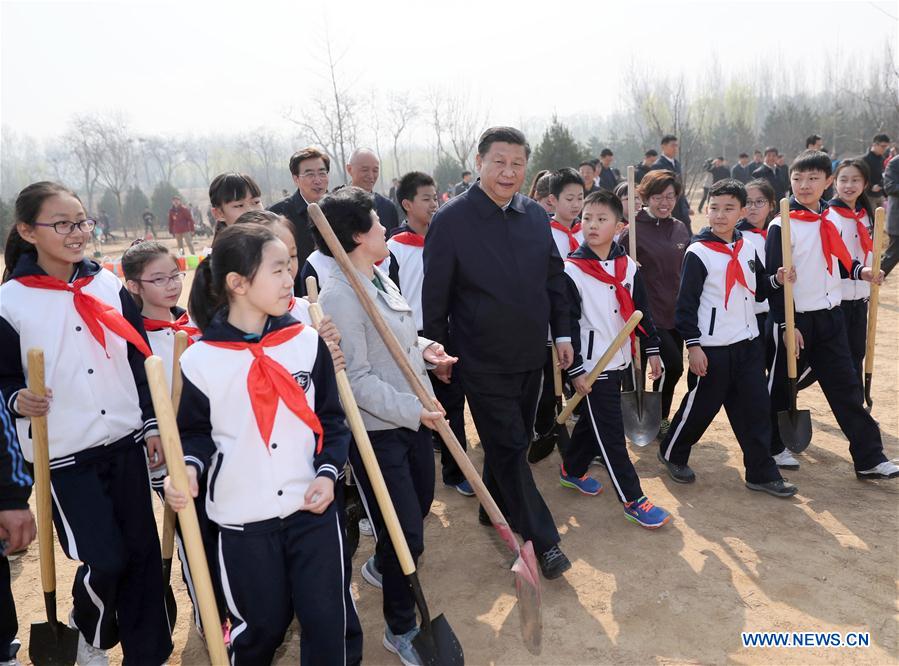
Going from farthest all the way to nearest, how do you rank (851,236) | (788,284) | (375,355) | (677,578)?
(851,236)
(788,284)
(677,578)
(375,355)

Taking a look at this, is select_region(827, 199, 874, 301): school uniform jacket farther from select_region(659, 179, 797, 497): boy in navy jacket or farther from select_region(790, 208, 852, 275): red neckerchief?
select_region(659, 179, 797, 497): boy in navy jacket

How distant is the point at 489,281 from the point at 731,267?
187cm

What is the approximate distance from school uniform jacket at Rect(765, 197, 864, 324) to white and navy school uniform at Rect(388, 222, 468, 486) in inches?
92.8

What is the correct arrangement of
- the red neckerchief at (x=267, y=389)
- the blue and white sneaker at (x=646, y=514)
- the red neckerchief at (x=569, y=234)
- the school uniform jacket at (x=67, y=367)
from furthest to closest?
the red neckerchief at (x=569, y=234), the blue and white sneaker at (x=646, y=514), the school uniform jacket at (x=67, y=367), the red neckerchief at (x=267, y=389)

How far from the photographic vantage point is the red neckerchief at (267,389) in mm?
2201

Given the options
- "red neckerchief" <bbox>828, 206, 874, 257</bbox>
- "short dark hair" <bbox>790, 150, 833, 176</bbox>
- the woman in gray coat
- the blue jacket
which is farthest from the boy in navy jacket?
the woman in gray coat

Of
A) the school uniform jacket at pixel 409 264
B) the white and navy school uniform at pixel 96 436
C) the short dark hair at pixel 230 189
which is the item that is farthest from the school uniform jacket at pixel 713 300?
the white and navy school uniform at pixel 96 436

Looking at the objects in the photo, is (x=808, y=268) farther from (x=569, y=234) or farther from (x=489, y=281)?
(x=489, y=281)

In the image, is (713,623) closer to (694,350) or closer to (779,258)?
(694,350)

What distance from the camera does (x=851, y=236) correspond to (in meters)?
4.79

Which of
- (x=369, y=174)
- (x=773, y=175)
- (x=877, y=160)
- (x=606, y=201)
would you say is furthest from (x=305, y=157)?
(x=773, y=175)

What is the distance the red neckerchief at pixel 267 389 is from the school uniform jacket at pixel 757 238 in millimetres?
3627

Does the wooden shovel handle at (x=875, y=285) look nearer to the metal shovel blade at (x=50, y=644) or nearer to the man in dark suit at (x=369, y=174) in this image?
the man in dark suit at (x=369, y=174)

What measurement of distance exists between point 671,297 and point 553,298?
6.14ft
